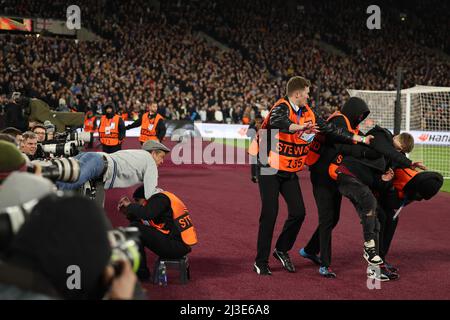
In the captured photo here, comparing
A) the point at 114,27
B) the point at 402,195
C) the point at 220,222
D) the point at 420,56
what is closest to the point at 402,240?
the point at 402,195

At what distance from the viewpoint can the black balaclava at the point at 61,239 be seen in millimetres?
2068

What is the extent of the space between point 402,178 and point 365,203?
656mm

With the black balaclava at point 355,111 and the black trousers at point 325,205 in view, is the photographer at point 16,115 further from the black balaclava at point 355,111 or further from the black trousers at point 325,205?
the black balaclava at point 355,111

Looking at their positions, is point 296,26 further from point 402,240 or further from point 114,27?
point 402,240

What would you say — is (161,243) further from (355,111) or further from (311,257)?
(355,111)

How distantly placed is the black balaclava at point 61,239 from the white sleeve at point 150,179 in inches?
139

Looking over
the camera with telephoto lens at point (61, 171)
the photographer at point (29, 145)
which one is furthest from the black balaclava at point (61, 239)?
the photographer at point (29, 145)

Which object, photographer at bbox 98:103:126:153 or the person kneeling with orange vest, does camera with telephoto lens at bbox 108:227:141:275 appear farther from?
photographer at bbox 98:103:126:153

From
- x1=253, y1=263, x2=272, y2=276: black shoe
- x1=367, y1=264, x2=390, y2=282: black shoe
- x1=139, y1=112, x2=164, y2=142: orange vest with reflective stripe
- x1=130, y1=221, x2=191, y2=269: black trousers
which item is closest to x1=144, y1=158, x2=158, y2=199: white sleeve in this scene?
x1=130, y1=221, x2=191, y2=269: black trousers

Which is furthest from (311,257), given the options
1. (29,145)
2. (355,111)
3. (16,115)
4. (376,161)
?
(16,115)

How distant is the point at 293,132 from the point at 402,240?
3.22m

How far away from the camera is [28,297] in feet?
6.98

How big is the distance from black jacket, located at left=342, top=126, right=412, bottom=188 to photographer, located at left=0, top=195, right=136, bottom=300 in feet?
13.8
